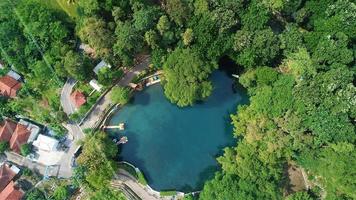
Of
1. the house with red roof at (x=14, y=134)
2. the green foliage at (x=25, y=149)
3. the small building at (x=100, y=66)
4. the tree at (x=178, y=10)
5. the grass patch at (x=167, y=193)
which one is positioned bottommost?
the grass patch at (x=167, y=193)

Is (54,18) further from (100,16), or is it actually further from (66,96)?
(66,96)

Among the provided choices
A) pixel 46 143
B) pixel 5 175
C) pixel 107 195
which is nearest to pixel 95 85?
pixel 46 143

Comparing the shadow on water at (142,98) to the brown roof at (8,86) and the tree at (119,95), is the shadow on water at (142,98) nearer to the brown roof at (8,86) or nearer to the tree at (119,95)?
the tree at (119,95)

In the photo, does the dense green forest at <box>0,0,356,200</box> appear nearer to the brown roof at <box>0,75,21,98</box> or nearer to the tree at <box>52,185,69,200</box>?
the brown roof at <box>0,75,21,98</box>

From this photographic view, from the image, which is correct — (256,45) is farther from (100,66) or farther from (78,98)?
(78,98)

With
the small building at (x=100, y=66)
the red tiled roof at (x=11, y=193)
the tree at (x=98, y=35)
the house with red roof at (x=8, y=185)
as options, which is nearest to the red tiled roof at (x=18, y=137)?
the house with red roof at (x=8, y=185)

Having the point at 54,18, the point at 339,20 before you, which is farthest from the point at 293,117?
the point at 54,18

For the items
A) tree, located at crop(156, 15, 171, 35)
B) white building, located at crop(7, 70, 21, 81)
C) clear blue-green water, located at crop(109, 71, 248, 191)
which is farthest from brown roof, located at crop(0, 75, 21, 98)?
tree, located at crop(156, 15, 171, 35)

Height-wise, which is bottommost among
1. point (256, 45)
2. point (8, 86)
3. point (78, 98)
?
point (78, 98)

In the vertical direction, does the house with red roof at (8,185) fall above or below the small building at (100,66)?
below
